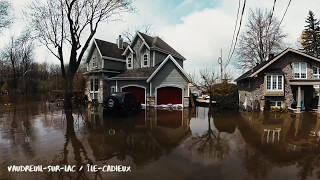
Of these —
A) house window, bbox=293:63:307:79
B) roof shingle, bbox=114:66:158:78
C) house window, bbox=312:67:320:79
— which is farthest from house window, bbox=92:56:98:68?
house window, bbox=312:67:320:79

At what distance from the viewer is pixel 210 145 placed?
8375mm

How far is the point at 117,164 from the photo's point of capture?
624 centimetres

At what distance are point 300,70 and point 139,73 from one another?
17.7m

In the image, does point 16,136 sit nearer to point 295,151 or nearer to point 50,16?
point 295,151

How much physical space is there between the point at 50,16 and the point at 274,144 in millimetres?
24193

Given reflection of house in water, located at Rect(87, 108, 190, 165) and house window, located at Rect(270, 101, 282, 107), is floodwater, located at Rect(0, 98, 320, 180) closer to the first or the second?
reflection of house in water, located at Rect(87, 108, 190, 165)

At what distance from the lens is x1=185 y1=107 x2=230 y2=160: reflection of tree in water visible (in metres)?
7.23

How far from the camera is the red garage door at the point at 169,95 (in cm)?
2095

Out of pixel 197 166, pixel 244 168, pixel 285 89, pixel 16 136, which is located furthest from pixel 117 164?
pixel 285 89

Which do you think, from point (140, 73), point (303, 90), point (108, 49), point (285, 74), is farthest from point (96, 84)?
point (303, 90)

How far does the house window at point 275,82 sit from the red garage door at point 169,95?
9036 mm

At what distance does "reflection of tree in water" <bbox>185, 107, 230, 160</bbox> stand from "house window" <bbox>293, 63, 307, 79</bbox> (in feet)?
45.8

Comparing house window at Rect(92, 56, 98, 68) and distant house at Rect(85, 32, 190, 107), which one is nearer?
distant house at Rect(85, 32, 190, 107)

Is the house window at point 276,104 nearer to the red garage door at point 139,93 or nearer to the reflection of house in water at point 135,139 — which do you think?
the reflection of house in water at point 135,139
